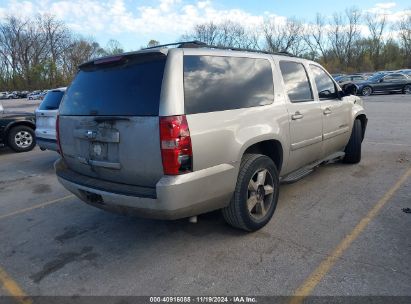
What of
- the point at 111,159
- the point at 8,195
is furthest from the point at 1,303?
the point at 8,195

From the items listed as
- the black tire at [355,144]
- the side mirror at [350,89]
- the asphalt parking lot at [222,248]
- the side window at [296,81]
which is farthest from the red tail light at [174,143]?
the black tire at [355,144]

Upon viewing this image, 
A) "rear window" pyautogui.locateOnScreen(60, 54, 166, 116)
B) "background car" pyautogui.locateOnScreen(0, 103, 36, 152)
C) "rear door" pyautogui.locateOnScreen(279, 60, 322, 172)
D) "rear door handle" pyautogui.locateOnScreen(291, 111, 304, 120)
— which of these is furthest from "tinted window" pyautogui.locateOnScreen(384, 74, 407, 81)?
"rear window" pyautogui.locateOnScreen(60, 54, 166, 116)

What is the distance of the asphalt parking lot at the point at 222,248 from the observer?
2.99 metres

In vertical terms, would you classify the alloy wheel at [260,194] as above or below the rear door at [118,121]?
below

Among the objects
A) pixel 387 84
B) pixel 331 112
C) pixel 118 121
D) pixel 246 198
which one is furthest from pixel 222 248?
pixel 387 84

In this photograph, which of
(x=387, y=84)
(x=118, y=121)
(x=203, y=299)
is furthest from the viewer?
(x=387, y=84)

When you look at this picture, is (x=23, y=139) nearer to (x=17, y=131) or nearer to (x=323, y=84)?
(x=17, y=131)

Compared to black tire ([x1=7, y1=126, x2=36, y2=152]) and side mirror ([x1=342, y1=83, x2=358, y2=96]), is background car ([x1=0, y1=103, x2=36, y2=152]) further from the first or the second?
side mirror ([x1=342, y1=83, x2=358, y2=96])

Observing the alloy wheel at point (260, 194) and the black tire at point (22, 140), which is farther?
the black tire at point (22, 140)

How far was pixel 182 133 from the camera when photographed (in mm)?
2980

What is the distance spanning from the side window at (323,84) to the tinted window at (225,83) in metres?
1.38

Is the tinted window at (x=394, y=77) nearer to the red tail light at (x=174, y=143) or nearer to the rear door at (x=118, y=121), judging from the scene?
the rear door at (x=118, y=121)

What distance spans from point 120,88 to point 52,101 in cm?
515

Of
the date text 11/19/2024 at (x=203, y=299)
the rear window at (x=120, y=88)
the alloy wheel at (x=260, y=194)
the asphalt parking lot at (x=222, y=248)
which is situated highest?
the rear window at (x=120, y=88)
